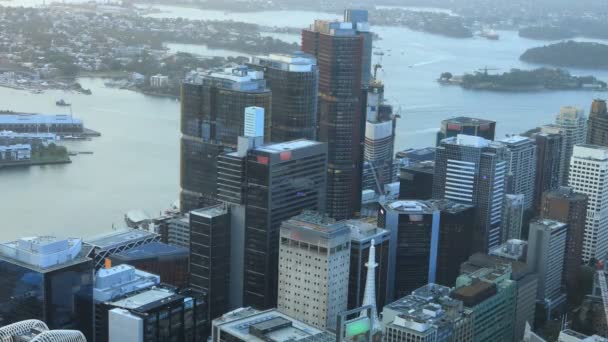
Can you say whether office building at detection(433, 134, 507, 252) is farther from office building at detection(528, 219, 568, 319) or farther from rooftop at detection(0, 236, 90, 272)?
rooftop at detection(0, 236, 90, 272)

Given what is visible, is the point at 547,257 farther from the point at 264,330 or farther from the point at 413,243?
the point at 264,330

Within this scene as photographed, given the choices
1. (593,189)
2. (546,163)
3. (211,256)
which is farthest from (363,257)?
(546,163)

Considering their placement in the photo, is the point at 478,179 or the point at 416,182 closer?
the point at 478,179

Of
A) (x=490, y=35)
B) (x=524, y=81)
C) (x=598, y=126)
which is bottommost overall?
(x=524, y=81)

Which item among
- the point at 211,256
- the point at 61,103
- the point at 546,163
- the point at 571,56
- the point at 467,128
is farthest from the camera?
the point at 571,56

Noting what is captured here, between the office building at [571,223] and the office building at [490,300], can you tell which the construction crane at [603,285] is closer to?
the office building at [571,223]

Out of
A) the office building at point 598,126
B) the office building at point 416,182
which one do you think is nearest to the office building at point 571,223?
the office building at point 416,182
